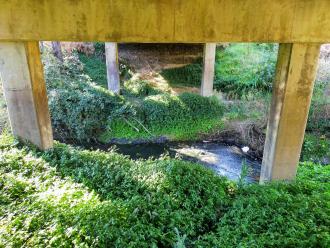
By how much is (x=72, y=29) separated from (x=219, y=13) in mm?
2957

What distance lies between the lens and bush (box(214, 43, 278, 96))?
56.4ft

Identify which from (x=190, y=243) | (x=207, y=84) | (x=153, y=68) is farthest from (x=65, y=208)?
(x=153, y=68)

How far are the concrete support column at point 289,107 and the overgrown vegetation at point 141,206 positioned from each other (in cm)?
58

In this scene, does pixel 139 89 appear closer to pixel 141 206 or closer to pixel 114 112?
pixel 114 112

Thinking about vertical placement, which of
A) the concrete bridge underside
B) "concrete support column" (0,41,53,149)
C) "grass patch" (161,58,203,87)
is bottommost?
"grass patch" (161,58,203,87)

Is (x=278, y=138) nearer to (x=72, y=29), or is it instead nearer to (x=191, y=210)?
(x=191, y=210)

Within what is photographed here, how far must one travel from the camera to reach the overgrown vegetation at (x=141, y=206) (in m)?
4.43

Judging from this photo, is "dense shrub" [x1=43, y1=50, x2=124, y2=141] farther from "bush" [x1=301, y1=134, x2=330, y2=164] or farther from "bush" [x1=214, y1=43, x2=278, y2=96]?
"bush" [x1=301, y1=134, x2=330, y2=164]

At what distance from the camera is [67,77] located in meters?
14.3

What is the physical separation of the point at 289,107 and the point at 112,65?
1175cm

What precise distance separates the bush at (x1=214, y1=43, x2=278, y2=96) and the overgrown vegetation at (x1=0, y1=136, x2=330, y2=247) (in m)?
11.5

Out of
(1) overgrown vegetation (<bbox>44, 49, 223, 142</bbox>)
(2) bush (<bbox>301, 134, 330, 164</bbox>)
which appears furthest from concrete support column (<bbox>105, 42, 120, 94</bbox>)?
(2) bush (<bbox>301, 134, 330, 164</bbox>)

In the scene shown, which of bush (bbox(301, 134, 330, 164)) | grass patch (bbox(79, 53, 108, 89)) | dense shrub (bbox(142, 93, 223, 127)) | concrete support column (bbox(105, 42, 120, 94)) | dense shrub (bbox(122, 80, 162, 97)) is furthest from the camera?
grass patch (bbox(79, 53, 108, 89))

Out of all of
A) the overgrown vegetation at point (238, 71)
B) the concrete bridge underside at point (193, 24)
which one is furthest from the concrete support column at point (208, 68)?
the concrete bridge underside at point (193, 24)
